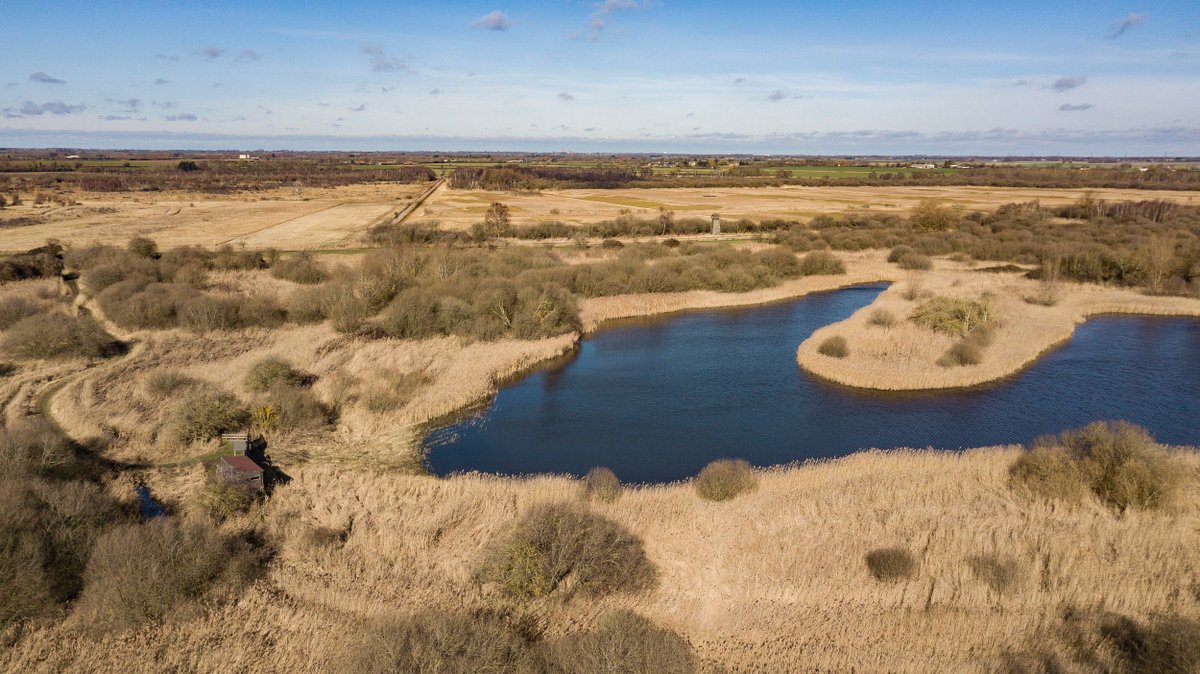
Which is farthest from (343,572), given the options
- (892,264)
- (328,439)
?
(892,264)

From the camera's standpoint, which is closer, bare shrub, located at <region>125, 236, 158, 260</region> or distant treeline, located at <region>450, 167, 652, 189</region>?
bare shrub, located at <region>125, 236, 158, 260</region>

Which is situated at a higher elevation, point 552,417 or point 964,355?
point 964,355

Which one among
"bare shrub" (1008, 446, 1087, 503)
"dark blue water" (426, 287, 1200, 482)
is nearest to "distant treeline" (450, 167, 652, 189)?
"dark blue water" (426, 287, 1200, 482)

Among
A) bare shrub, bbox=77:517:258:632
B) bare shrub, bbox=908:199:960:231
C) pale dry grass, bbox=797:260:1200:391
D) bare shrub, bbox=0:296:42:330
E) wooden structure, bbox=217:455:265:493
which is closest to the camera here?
bare shrub, bbox=77:517:258:632

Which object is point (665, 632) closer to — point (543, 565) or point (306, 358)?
point (543, 565)

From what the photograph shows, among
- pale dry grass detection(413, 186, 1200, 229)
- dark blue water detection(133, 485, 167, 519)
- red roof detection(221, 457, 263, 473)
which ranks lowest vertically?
dark blue water detection(133, 485, 167, 519)

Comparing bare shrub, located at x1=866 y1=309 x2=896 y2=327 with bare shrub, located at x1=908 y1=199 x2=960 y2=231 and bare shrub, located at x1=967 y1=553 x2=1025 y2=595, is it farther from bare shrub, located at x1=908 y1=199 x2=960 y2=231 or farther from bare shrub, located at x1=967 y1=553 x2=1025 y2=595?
bare shrub, located at x1=908 y1=199 x2=960 y2=231

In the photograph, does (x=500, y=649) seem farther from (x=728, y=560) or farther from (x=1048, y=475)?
(x=1048, y=475)

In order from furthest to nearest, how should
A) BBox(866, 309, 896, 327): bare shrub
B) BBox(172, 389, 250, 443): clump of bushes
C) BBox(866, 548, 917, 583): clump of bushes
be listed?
BBox(866, 309, 896, 327): bare shrub
BBox(172, 389, 250, 443): clump of bushes
BBox(866, 548, 917, 583): clump of bushes
